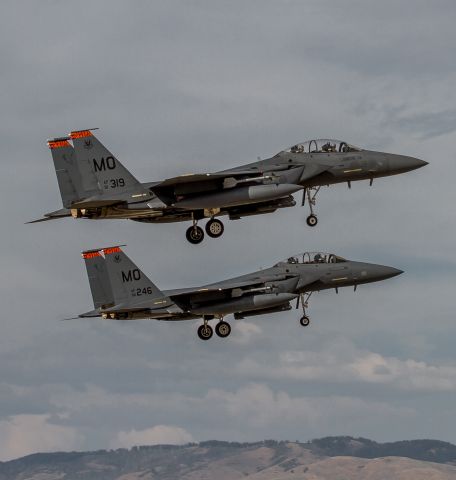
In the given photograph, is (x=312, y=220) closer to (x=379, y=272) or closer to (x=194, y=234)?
(x=194, y=234)

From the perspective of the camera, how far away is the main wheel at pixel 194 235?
171 feet

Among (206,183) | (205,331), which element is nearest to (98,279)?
(205,331)

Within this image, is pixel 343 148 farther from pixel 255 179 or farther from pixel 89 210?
pixel 89 210

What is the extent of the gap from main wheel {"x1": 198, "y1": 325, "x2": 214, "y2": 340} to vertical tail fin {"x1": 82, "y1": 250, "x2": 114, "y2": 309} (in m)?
6.79

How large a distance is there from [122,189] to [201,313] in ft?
37.6

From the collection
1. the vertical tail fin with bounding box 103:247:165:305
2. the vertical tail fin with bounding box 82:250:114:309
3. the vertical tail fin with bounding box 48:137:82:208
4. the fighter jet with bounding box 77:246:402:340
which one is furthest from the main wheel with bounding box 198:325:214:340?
the vertical tail fin with bounding box 48:137:82:208

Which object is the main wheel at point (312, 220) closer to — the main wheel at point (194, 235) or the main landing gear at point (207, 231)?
the main landing gear at point (207, 231)

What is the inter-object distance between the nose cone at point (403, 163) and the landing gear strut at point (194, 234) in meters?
9.18

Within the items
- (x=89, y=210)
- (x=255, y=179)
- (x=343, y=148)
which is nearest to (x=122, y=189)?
(x=89, y=210)

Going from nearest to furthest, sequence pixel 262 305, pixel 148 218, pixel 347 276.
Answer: pixel 148 218 < pixel 262 305 < pixel 347 276

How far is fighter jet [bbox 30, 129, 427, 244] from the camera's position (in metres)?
50.2

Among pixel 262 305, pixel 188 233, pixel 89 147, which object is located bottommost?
pixel 262 305

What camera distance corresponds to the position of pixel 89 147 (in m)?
51.8

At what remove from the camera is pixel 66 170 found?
51.3 meters
